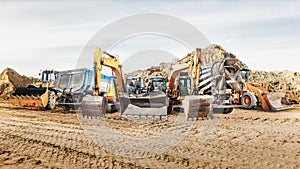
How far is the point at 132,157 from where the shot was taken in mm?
4691

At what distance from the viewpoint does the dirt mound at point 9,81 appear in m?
23.5

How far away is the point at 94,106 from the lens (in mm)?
10406

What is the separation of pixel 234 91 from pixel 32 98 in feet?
31.6

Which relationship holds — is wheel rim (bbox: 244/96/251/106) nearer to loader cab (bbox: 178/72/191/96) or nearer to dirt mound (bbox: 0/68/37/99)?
loader cab (bbox: 178/72/191/96)

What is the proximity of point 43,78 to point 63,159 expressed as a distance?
12.1m

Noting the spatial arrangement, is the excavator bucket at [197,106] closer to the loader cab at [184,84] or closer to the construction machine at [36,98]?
the loader cab at [184,84]

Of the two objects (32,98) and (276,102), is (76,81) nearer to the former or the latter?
(32,98)

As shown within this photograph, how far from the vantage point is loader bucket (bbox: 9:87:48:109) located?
503 inches

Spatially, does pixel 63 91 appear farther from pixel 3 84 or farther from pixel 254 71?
pixel 254 71

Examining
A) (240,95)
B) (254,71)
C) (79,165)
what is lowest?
(79,165)

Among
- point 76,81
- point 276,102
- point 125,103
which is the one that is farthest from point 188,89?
point 76,81

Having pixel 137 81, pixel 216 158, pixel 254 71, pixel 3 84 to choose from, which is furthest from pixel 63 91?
pixel 254 71

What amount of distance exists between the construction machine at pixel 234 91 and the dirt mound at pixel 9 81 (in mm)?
17669

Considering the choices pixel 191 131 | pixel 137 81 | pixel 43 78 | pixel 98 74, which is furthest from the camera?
pixel 43 78
